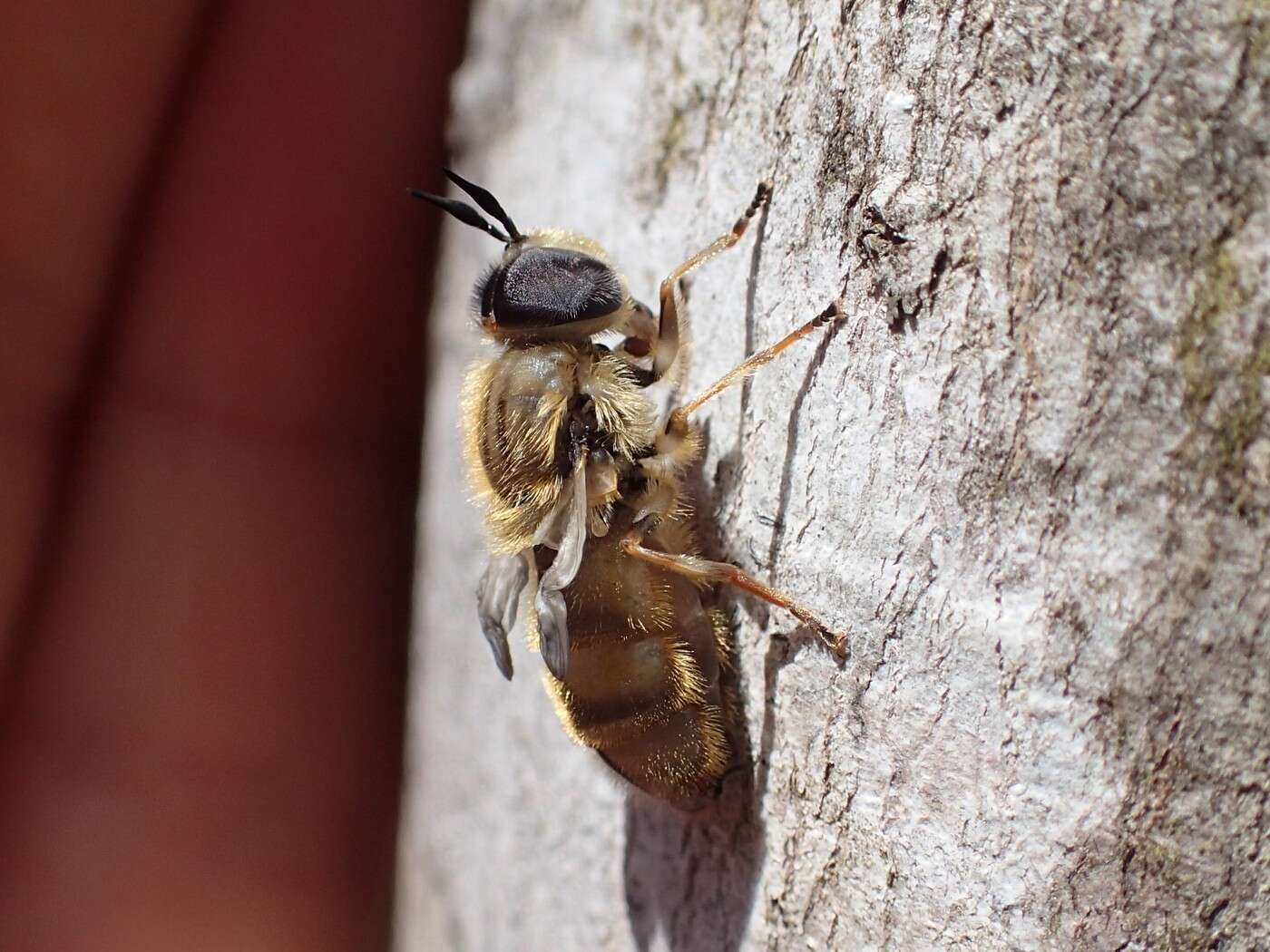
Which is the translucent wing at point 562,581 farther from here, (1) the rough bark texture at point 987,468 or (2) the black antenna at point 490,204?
(2) the black antenna at point 490,204

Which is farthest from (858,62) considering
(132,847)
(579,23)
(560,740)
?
(132,847)

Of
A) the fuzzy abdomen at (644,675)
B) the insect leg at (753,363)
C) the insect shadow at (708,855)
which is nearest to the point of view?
the insect leg at (753,363)

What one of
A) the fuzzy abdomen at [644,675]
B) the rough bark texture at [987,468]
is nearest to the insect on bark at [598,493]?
the fuzzy abdomen at [644,675]

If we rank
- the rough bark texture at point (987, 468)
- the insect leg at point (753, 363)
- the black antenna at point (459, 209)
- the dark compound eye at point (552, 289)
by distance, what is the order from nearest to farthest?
the rough bark texture at point (987, 468) → the insect leg at point (753, 363) → the dark compound eye at point (552, 289) → the black antenna at point (459, 209)

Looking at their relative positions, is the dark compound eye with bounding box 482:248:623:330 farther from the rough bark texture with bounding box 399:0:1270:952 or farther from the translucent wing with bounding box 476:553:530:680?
the translucent wing with bounding box 476:553:530:680

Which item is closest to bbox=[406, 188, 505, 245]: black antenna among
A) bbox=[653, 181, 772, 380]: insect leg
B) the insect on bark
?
the insect on bark

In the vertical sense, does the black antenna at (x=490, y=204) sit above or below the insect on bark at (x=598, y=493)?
above

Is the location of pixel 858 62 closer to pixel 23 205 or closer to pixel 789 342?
pixel 789 342

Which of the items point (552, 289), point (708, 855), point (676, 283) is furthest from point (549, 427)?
point (708, 855)
